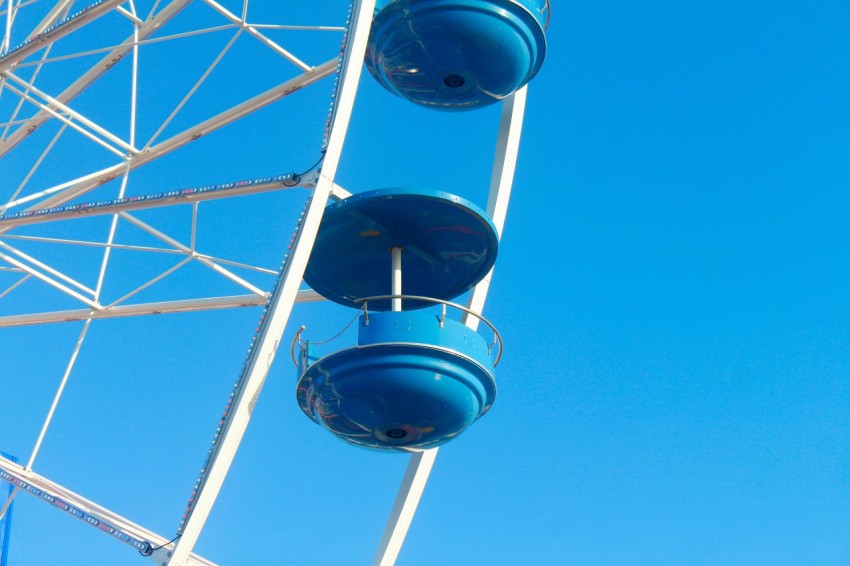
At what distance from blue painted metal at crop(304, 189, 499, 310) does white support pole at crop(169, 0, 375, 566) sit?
23.6 inches

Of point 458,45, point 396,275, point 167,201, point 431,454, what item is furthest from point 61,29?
point 431,454

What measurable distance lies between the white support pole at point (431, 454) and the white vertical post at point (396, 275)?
3.04 feet

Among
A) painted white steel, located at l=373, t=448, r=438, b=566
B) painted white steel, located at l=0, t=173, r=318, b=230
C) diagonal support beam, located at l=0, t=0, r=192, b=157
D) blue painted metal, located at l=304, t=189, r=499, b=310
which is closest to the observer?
painted white steel, located at l=0, t=173, r=318, b=230

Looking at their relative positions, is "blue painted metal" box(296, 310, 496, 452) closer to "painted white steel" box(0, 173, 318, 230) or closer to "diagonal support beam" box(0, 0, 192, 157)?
"painted white steel" box(0, 173, 318, 230)

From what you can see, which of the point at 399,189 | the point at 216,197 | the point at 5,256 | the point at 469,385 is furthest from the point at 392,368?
the point at 5,256

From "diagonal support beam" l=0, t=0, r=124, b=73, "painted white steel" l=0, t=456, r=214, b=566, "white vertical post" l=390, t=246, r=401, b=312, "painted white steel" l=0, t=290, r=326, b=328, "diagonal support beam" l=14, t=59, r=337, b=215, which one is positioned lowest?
"painted white steel" l=0, t=456, r=214, b=566

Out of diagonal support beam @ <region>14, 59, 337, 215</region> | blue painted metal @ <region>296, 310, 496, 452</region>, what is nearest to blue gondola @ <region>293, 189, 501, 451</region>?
blue painted metal @ <region>296, 310, 496, 452</region>

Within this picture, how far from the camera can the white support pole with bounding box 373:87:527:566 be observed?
11.5m

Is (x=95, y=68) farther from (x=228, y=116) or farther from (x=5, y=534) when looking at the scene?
(x=5, y=534)

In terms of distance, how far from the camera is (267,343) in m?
9.58

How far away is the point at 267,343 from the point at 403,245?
2.02 m

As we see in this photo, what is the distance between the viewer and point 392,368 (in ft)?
32.0

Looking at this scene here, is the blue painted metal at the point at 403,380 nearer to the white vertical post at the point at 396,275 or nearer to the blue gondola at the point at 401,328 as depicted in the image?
the blue gondola at the point at 401,328

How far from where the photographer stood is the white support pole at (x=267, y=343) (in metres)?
9.27
